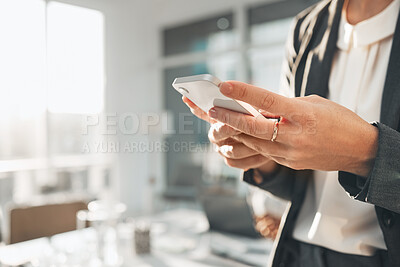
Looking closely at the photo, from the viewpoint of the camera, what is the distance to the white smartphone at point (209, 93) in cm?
54

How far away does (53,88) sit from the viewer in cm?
524

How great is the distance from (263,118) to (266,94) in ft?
0.20

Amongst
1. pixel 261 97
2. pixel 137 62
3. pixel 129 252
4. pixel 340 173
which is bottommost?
pixel 129 252

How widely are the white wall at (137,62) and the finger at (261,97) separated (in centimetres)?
560

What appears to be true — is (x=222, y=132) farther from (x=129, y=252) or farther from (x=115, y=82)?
(x=115, y=82)

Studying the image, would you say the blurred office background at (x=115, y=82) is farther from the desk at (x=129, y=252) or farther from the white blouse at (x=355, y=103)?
the white blouse at (x=355, y=103)

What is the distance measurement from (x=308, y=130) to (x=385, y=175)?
0.15 m

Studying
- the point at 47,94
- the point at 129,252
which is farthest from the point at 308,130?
the point at 47,94

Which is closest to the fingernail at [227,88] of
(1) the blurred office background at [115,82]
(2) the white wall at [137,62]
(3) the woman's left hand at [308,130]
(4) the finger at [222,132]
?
(3) the woman's left hand at [308,130]

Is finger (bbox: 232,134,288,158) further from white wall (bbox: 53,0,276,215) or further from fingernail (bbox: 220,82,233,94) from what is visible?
white wall (bbox: 53,0,276,215)

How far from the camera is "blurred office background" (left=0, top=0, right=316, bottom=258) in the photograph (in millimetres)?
4922

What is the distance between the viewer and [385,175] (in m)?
0.54

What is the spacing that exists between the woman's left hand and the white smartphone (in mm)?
14

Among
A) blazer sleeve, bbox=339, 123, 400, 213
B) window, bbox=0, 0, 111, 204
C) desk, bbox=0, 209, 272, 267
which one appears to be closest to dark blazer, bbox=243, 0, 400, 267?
blazer sleeve, bbox=339, 123, 400, 213
